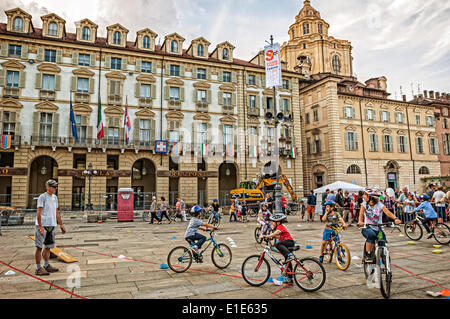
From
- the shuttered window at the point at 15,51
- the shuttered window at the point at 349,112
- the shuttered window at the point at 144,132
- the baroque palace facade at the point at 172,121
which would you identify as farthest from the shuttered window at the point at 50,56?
the shuttered window at the point at 349,112

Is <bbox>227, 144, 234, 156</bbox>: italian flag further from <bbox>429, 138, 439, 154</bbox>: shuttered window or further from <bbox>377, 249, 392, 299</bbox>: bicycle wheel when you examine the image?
<bbox>429, 138, 439, 154</bbox>: shuttered window

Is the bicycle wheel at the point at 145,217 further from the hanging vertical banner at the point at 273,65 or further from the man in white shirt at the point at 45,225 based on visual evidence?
the man in white shirt at the point at 45,225

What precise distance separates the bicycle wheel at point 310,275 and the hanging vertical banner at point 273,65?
1412 cm

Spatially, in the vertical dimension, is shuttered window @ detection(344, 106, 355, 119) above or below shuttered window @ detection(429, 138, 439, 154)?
above

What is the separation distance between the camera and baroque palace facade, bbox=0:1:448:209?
27641mm

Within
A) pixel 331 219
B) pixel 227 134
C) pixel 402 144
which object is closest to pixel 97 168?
pixel 227 134

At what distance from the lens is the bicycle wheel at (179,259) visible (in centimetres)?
682

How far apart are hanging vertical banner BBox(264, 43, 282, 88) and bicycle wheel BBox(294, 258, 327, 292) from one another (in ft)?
46.3

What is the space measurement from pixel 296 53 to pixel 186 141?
98.8 feet

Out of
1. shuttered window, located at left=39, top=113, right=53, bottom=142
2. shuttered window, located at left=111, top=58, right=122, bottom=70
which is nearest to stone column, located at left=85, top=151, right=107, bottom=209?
shuttered window, located at left=39, top=113, right=53, bottom=142

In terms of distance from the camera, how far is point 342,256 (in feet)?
23.6

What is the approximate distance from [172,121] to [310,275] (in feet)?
91.6

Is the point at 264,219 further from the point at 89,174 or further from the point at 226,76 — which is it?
the point at 226,76
